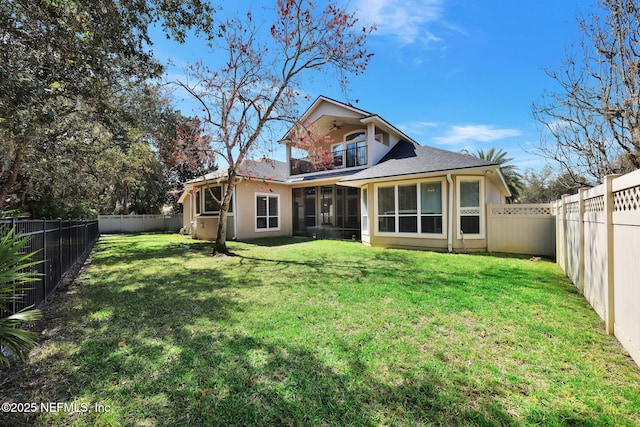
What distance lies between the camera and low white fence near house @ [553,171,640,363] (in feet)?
8.82

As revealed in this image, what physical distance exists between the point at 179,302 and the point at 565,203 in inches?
338

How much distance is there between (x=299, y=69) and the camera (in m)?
9.98

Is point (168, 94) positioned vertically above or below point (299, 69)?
below

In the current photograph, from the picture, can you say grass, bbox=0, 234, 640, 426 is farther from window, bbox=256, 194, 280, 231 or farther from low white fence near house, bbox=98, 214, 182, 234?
low white fence near house, bbox=98, 214, 182, 234

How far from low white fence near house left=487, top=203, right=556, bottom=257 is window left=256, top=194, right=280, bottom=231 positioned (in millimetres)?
10619

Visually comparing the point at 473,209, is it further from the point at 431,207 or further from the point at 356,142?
the point at 356,142

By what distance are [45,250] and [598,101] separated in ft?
49.0

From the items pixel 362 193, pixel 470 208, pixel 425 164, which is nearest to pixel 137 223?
pixel 362 193

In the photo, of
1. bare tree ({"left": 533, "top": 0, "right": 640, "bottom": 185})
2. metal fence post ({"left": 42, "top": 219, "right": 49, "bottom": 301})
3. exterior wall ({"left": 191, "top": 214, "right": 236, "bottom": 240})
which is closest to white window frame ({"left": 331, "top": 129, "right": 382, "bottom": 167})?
bare tree ({"left": 533, "top": 0, "right": 640, "bottom": 185})

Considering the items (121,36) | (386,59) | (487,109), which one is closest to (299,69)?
(386,59)

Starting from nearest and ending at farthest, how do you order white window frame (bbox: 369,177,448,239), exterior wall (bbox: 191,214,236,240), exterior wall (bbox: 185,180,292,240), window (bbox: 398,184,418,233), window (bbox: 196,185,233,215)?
white window frame (bbox: 369,177,448,239)
window (bbox: 398,184,418,233)
exterior wall (bbox: 185,180,292,240)
exterior wall (bbox: 191,214,236,240)
window (bbox: 196,185,233,215)

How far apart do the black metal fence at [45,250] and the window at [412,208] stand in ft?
33.0

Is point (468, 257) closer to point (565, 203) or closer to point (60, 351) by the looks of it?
point (565, 203)

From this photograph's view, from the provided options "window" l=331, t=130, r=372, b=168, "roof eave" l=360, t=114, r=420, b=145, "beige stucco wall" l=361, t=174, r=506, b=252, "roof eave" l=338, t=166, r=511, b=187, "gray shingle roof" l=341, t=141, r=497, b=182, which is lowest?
"beige stucco wall" l=361, t=174, r=506, b=252
